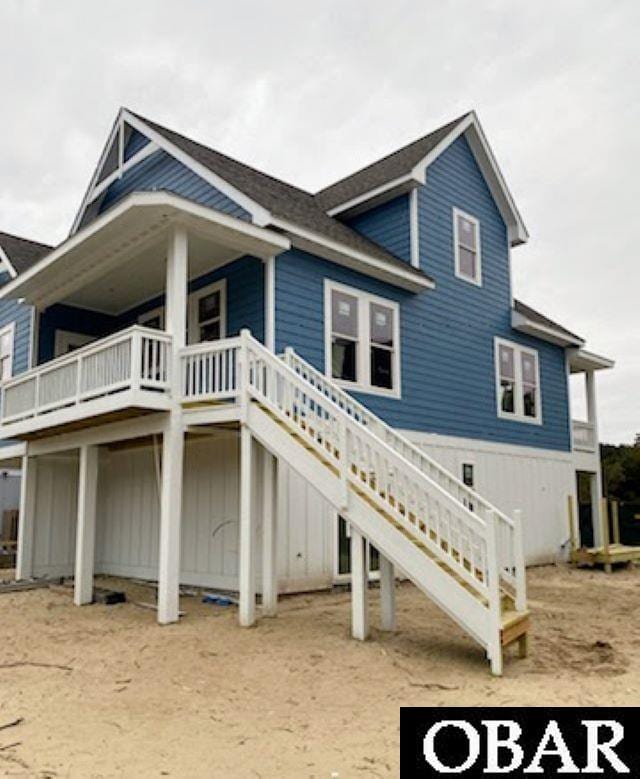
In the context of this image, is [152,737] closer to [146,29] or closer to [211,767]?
[211,767]

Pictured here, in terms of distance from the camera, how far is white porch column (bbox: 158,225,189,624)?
834 cm

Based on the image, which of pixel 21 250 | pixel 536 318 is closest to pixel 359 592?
pixel 536 318

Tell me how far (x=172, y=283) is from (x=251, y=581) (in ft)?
13.0

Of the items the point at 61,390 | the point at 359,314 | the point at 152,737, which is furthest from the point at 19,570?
the point at 152,737

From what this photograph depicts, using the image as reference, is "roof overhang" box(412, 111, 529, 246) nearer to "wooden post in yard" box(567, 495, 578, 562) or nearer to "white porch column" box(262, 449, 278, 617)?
"wooden post in yard" box(567, 495, 578, 562)

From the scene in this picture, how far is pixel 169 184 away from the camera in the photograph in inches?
488

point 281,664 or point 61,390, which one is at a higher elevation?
point 61,390

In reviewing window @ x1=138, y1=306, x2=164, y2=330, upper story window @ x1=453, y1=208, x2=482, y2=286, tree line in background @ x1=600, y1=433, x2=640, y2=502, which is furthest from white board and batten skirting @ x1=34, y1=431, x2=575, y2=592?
tree line in background @ x1=600, y1=433, x2=640, y2=502

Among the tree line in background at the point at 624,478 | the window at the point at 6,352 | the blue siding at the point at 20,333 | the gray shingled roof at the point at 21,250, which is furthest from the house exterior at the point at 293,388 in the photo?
the tree line in background at the point at 624,478

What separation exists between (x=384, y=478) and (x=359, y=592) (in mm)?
1223

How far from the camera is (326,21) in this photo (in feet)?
37.5

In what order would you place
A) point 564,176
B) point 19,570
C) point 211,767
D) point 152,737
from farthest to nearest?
point 564,176
point 19,570
point 152,737
point 211,767

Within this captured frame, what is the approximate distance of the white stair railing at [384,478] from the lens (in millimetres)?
6297

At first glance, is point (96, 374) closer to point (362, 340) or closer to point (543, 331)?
point (362, 340)
